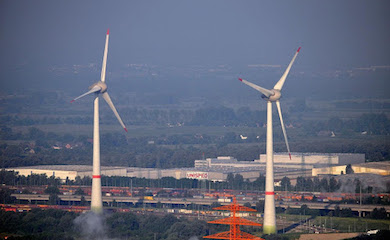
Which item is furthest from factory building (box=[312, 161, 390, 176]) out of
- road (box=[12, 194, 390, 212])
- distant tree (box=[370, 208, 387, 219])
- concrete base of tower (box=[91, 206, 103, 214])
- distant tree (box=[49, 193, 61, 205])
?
concrete base of tower (box=[91, 206, 103, 214])

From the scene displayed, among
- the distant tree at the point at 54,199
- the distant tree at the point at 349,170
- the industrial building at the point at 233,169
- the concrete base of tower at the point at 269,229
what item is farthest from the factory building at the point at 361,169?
the concrete base of tower at the point at 269,229

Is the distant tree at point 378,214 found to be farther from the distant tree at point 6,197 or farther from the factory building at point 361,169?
the distant tree at point 6,197

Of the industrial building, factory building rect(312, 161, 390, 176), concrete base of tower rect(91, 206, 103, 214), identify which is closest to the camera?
concrete base of tower rect(91, 206, 103, 214)

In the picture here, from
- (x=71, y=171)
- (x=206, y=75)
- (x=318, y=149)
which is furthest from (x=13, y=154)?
(x=206, y=75)

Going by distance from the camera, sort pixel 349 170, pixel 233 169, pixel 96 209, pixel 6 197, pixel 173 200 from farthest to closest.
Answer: pixel 233 169
pixel 349 170
pixel 173 200
pixel 6 197
pixel 96 209

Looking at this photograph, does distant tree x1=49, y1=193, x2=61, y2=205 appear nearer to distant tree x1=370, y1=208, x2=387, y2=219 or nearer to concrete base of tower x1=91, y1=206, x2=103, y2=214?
concrete base of tower x1=91, y1=206, x2=103, y2=214

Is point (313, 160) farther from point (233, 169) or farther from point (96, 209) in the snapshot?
point (96, 209)

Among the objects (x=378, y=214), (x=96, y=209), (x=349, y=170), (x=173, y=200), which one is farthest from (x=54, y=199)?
(x=349, y=170)

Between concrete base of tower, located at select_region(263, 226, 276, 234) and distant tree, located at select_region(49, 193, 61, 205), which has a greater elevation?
distant tree, located at select_region(49, 193, 61, 205)

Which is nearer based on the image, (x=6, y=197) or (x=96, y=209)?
(x=96, y=209)
